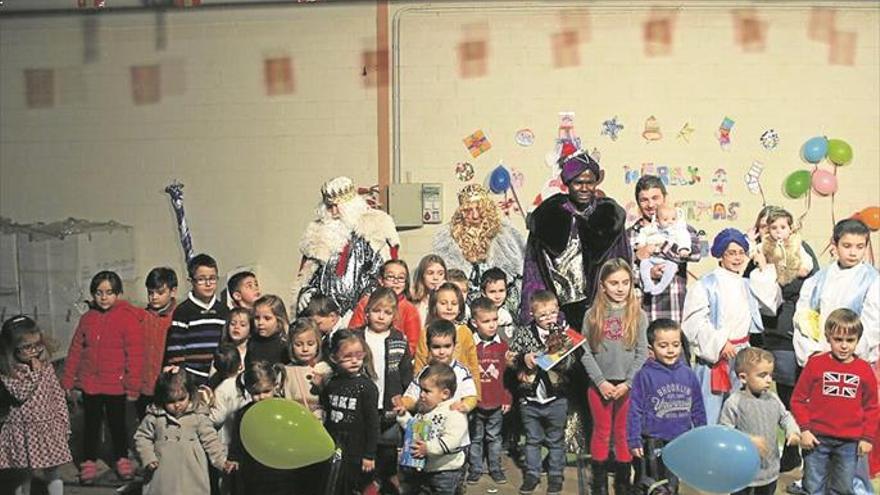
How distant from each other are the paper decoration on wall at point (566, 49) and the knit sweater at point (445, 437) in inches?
162

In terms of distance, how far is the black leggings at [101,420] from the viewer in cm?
665

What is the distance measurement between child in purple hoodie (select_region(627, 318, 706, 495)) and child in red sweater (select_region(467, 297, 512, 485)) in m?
0.86

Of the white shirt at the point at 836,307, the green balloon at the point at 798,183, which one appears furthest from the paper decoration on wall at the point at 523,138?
the white shirt at the point at 836,307

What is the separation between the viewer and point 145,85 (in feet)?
30.4

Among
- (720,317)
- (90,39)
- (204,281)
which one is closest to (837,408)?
(720,317)

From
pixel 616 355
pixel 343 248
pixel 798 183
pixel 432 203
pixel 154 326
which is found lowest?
pixel 616 355

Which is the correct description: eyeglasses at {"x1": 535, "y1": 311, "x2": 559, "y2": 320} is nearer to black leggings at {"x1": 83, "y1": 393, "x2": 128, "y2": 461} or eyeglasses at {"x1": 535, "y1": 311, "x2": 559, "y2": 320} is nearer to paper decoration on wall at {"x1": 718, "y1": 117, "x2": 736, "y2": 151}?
black leggings at {"x1": 83, "y1": 393, "x2": 128, "y2": 461}

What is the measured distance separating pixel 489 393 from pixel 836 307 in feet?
A: 6.30

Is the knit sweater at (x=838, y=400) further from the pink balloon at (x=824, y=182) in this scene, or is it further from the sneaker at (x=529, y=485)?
the pink balloon at (x=824, y=182)

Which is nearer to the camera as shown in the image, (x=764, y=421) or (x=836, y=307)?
(x=764, y=421)

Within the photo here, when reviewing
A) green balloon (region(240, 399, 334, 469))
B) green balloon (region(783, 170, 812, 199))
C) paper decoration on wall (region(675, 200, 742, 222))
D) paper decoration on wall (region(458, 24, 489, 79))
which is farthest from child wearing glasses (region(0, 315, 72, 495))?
green balloon (region(783, 170, 812, 199))

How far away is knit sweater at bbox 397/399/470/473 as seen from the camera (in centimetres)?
532

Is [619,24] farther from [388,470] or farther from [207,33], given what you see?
[388,470]

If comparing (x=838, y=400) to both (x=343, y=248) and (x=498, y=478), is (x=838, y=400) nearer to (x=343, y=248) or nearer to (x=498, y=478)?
(x=498, y=478)
